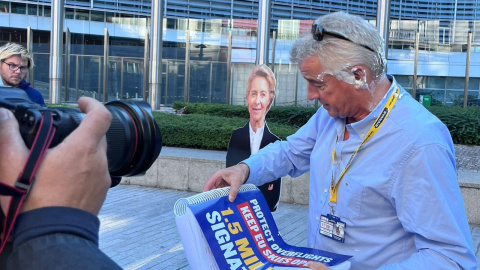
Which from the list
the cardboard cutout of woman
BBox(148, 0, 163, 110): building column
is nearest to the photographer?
the cardboard cutout of woman

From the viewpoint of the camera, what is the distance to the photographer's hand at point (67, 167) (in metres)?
0.89

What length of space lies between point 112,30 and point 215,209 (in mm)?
27174

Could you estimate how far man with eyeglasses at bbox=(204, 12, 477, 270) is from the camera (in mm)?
1705

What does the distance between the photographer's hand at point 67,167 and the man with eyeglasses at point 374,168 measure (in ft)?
3.35

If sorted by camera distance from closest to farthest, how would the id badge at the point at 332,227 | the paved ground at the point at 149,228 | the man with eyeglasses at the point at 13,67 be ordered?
the id badge at the point at 332,227 → the man with eyeglasses at the point at 13,67 → the paved ground at the point at 149,228

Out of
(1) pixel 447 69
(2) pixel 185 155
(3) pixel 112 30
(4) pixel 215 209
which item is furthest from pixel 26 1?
(4) pixel 215 209

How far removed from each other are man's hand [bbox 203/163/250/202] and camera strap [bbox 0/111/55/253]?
3.83 feet

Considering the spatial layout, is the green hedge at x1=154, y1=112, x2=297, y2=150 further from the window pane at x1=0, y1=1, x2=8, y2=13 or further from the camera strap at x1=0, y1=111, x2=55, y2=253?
Result: the window pane at x1=0, y1=1, x2=8, y2=13

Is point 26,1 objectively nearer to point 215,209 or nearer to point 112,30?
point 112,30

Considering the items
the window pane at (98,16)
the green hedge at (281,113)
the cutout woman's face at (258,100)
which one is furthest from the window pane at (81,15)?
the cutout woman's face at (258,100)

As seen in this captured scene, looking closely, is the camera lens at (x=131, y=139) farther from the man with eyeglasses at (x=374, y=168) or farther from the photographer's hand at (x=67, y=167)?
the man with eyeglasses at (x=374, y=168)

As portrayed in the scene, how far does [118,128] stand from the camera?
4.01 feet

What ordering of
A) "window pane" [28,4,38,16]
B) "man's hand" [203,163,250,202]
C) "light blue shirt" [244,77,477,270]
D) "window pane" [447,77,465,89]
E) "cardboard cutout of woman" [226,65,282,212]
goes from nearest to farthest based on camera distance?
"light blue shirt" [244,77,477,270], "man's hand" [203,163,250,202], "cardboard cutout of woman" [226,65,282,212], "window pane" [447,77,465,89], "window pane" [28,4,38,16]

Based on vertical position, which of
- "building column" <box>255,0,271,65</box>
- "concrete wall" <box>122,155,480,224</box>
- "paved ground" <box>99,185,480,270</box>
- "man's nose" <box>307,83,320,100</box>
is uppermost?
"building column" <box>255,0,271,65</box>
